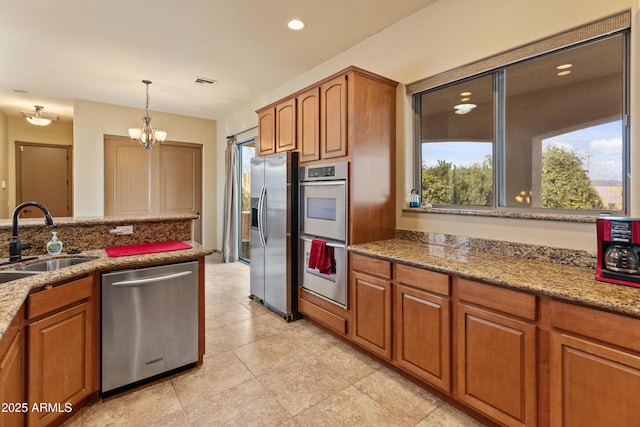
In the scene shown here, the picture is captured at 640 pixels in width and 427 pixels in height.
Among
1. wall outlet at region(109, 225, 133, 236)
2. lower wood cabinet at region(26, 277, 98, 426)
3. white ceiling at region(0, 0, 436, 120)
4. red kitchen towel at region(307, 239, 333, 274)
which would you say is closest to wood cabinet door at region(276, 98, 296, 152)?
white ceiling at region(0, 0, 436, 120)

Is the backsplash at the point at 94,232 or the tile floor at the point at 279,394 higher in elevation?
the backsplash at the point at 94,232

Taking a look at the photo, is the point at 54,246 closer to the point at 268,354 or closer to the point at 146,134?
the point at 268,354

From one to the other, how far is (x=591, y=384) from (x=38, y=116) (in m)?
8.14

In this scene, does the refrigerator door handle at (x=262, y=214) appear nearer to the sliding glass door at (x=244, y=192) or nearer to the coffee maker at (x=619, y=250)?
the sliding glass door at (x=244, y=192)

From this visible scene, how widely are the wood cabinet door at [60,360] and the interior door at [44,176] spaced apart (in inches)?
244

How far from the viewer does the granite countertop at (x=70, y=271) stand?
1224 millimetres

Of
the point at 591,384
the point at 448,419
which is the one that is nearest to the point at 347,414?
the point at 448,419

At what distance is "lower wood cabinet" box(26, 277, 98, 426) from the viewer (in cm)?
154

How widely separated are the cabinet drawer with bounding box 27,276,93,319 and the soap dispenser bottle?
46 centimetres

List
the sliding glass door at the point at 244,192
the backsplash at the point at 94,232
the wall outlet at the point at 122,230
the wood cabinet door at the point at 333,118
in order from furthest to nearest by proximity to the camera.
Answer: the sliding glass door at the point at 244,192 → the wood cabinet door at the point at 333,118 → the wall outlet at the point at 122,230 → the backsplash at the point at 94,232

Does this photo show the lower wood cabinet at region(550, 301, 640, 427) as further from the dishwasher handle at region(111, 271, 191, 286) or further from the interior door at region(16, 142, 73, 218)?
the interior door at region(16, 142, 73, 218)

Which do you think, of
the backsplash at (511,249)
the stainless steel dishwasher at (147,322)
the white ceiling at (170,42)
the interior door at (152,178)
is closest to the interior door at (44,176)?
the white ceiling at (170,42)

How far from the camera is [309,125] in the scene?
3.10 m

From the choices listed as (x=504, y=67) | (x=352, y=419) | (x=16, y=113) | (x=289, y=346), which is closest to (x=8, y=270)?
(x=289, y=346)
